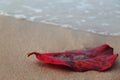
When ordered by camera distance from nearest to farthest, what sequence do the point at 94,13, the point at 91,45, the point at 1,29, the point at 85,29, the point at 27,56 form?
the point at 27,56 < the point at 91,45 < the point at 1,29 < the point at 85,29 < the point at 94,13

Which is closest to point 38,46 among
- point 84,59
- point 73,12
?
point 84,59

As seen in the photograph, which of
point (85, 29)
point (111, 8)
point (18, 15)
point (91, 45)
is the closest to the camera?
point (91, 45)

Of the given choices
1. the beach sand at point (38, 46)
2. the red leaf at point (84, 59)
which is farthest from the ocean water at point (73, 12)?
the red leaf at point (84, 59)

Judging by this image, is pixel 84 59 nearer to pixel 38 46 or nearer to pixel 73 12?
pixel 38 46

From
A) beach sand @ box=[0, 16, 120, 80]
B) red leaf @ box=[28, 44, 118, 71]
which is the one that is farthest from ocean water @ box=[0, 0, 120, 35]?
red leaf @ box=[28, 44, 118, 71]

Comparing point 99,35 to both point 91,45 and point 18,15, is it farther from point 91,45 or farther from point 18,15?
point 18,15

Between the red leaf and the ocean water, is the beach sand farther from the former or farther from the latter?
the ocean water

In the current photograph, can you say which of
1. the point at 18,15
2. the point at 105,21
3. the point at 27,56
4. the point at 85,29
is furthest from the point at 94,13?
the point at 27,56
